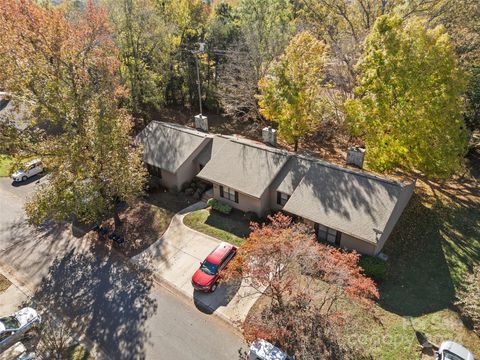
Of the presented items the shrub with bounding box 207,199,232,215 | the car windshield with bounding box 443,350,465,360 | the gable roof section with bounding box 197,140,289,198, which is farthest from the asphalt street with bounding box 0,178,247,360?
the car windshield with bounding box 443,350,465,360

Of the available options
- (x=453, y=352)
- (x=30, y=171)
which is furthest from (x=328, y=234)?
(x=30, y=171)

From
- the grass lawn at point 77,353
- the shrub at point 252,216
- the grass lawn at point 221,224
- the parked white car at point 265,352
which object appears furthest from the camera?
the shrub at point 252,216

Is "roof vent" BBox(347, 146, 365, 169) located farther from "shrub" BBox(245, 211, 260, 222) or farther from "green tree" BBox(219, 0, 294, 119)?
"green tree" BBox(219, 0, 294, 119)

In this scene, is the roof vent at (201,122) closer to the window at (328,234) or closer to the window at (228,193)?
the window at (228,193)

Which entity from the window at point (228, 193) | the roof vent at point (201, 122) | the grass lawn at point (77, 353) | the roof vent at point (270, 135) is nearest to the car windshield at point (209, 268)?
the window at point (228, 193)

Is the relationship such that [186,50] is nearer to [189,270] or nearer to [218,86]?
[218,86]

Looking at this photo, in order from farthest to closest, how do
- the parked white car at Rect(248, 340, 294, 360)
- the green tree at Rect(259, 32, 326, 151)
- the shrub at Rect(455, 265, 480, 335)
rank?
the green tree at Rect(259, 32, 326, 151) < the shrub at Rect(455, 265, 480, 335) < the parked white car at Rect(248, 340, 294, 360)

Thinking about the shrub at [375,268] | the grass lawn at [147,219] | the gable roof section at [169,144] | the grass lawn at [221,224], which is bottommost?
the grass lawn at [147,219]

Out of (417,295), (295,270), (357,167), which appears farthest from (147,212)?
(417,295)
